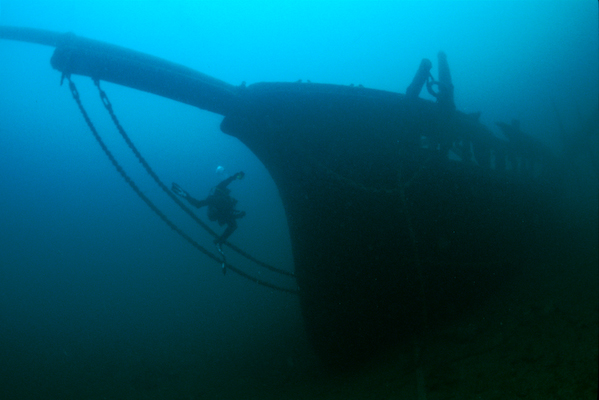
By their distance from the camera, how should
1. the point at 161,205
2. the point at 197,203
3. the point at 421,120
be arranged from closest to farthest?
1. the point at 197,203
2. the point at 421,120
3. the point at 161,205

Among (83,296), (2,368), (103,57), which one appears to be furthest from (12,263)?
(103,57)

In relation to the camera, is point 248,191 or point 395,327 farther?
point 248,191

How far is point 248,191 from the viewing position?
189 feet

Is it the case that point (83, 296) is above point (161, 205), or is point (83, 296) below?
below

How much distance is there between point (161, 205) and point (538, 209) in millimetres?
55287

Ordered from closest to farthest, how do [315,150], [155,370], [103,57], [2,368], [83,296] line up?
[103,57], [315,150], [155,370], [2,368], [83,296]

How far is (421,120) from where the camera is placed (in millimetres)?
4809

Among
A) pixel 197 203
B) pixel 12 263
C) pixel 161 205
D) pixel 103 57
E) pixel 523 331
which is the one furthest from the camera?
pixel 161 205

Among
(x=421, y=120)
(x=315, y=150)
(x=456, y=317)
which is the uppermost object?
(x=421, y=120)

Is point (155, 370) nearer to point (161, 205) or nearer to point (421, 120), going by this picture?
point (421, 120)

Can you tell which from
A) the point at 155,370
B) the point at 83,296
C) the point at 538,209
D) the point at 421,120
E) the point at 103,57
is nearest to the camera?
the point at 103,57

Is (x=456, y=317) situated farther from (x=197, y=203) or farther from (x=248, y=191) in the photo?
(x=248, y=191)

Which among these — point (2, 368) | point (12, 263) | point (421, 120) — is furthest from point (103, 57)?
point (12, 263)

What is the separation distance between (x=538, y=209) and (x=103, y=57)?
343 inches
